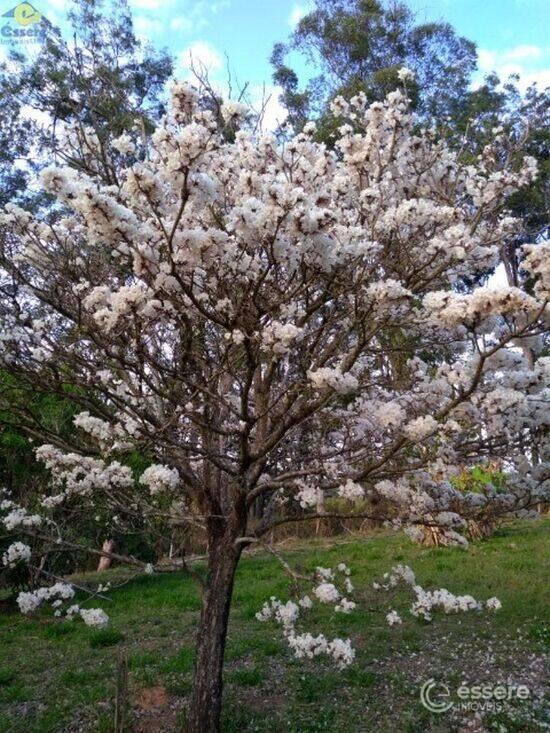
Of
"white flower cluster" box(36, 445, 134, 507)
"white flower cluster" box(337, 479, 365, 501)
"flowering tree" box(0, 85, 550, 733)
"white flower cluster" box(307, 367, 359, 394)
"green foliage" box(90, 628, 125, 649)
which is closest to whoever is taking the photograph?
"flowering tree" box(0, 85, 550, 733)

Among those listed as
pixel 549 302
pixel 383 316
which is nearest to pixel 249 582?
pixel 383 316

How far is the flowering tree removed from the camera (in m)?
3.01

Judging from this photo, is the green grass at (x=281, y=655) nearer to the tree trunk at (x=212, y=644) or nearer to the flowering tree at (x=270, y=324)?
the tree trunk at (x=212, y=644)

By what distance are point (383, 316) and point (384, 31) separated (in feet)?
35.7

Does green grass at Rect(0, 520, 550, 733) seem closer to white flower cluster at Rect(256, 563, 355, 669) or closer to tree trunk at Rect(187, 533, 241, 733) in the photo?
white flower cluster at Rect(256, 563, 355, 669)

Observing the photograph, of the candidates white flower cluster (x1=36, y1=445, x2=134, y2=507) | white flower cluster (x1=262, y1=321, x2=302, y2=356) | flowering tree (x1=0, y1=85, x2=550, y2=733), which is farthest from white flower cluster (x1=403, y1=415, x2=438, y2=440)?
white flower cluster (x1=36, y1=445, x2=134, y2=507)

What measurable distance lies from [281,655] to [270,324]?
419 centimetres

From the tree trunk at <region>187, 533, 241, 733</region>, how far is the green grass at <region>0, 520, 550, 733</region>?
1.87 feet

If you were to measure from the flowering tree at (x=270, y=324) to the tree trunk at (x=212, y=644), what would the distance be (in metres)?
0.01

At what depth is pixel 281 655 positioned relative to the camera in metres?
6.24

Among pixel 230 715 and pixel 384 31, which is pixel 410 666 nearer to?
pixel 230 715

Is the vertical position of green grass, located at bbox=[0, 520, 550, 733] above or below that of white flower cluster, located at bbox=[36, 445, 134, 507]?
below

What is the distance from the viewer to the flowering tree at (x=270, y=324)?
9.87 ft

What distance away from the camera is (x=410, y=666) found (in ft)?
19.1
